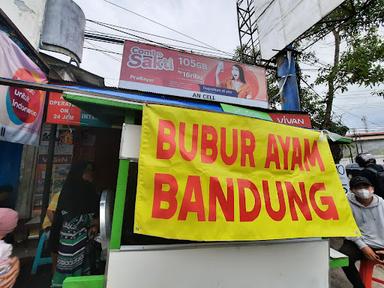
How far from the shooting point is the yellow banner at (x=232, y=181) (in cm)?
180

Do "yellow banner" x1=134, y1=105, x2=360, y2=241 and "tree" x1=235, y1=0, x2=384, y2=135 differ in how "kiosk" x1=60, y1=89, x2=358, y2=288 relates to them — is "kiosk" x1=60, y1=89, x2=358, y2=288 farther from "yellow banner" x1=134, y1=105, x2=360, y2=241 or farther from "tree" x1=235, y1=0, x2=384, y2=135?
"tree" x1=235, y1=0, x2=384, y2=135

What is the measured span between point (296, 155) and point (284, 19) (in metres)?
5.28

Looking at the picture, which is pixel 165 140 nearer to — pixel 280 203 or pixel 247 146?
pixel 247 146

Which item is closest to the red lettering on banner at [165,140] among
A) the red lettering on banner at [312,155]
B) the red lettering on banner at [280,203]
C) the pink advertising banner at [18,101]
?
the red lettering on banner at [280,203]

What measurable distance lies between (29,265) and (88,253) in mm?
1990

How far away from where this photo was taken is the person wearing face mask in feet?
9.79

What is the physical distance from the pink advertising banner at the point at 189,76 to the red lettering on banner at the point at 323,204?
3599mm

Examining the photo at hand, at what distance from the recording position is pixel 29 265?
4012 millimetres

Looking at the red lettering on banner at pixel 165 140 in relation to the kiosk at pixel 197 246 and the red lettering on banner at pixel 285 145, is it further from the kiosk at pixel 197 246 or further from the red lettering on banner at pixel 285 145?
the red lettering on banner at pixel 285 145

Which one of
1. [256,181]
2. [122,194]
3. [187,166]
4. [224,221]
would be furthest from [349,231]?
[122,194]

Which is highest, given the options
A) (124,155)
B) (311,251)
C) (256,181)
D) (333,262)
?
(124,155)

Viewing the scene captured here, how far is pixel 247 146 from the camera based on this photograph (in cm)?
213

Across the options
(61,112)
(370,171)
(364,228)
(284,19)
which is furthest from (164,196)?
(284,19)

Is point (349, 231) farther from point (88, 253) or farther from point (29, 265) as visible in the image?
point (29, 265)
